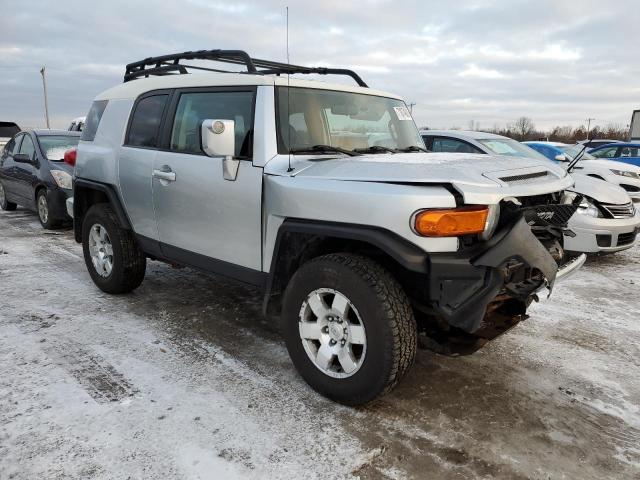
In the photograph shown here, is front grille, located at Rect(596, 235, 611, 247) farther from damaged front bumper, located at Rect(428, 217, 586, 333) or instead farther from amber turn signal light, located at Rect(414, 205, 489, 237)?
amber turn signal light, located at Rect(414, 205, 489, 237)

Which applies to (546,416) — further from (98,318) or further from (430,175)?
(98,318)

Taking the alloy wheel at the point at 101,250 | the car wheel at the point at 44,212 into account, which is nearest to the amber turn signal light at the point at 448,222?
the alloy wheel at the point at 101,250

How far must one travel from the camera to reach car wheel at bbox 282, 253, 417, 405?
101 inches

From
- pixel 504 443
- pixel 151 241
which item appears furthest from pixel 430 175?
pixel 151 241

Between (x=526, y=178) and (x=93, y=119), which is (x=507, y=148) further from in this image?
(x=93, y=119)

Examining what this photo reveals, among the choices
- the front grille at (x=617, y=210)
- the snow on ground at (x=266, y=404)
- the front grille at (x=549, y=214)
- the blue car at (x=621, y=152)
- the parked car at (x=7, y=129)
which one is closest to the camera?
the snow on ground at (x=266, y=404)

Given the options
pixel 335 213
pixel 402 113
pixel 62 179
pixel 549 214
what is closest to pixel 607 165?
pixel 402 113

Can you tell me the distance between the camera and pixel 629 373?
3.41 m

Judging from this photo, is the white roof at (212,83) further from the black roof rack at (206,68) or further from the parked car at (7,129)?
the parked car at (7,129)

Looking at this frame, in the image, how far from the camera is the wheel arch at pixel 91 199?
4.47 metres

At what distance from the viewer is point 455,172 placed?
2.58 meters

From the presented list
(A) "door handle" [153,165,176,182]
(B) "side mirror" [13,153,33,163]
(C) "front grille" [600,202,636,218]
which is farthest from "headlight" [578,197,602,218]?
(B) "side mirror" [13,153,33,163]

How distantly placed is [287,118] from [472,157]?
4.07 ft

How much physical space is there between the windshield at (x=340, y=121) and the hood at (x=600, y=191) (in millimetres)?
3225
